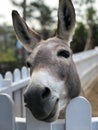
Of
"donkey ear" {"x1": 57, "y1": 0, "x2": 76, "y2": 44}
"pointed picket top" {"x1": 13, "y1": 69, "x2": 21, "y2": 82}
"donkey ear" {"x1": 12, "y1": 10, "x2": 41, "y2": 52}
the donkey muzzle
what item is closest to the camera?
the donkey muzzle

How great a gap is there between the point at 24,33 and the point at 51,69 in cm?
78

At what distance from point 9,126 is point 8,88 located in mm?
1725

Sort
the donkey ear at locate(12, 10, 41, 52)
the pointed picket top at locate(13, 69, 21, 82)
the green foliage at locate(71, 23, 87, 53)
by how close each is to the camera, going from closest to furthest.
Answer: the donkey ear at locate(12, 10, 41, 52), the pointed picket top at locate(13, 69, 21, 82), the green foliage at locate(71, 23, 87, 53)

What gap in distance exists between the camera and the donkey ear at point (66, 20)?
251 cm

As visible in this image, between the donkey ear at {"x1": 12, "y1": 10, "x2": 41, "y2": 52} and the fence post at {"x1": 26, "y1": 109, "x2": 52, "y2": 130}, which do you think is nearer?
the fence post at {"x1": 26, "y1": 109, "x2": 52, "y2": 130}

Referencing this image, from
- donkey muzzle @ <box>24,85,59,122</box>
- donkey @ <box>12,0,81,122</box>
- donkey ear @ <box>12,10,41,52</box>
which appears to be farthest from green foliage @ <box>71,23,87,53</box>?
donkey muzzle @ <box>24,85,59,122</box>

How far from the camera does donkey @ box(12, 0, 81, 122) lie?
6.05 feet

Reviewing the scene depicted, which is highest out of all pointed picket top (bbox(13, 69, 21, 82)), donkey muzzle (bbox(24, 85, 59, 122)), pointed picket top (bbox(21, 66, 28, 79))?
donkey muzzle (bbox(24, 85, 59, 122))

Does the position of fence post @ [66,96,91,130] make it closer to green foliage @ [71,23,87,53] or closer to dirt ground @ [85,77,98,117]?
dirt ground @ [85,77,98,117]

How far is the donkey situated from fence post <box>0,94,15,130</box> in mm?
176

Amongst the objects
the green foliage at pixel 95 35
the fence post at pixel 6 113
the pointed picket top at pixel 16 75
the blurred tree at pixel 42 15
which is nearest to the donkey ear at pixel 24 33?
the fence post at pixel 6 113

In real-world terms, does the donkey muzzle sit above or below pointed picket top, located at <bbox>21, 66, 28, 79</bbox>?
above

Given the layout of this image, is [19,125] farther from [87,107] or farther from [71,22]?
[71,22]

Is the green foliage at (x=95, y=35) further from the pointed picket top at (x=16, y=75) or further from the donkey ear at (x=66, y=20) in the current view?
the donkey ear at (x=66, y=20)
